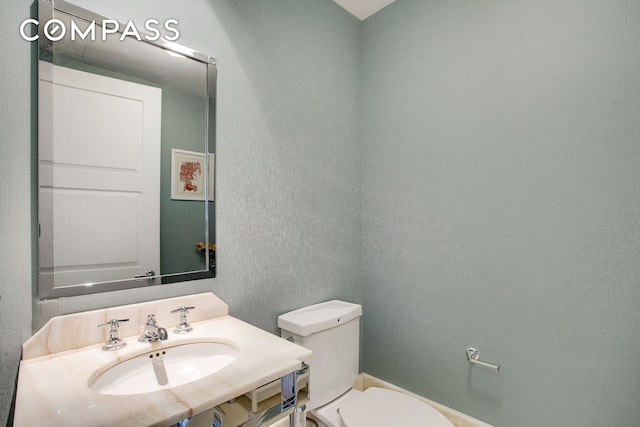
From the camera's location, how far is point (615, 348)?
3.91 feet

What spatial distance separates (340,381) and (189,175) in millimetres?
1138

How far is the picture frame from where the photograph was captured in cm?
122

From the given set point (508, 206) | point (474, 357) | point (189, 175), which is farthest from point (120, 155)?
point (474, 357)

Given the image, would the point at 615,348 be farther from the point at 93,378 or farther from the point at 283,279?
the point at 93,378

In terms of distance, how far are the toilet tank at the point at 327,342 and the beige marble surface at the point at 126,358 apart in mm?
314

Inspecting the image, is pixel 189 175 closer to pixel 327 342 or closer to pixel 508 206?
pixel 327 342

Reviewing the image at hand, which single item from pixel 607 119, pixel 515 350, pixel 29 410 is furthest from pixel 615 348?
pixel 29 410

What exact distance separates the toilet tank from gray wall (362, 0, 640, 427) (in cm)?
34

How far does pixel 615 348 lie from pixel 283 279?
130 cm

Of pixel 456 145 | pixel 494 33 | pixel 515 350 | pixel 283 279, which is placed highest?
pixel 494 33

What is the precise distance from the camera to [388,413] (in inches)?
51.8

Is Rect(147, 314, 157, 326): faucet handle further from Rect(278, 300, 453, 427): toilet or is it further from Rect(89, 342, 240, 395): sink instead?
Rect(278, 300, 453, 427): toilet

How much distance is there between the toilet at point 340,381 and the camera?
4.23 feet

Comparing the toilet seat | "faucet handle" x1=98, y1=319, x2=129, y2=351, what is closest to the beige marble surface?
"faucet handle" x1=98, y1=319, x2=129, y2=351
